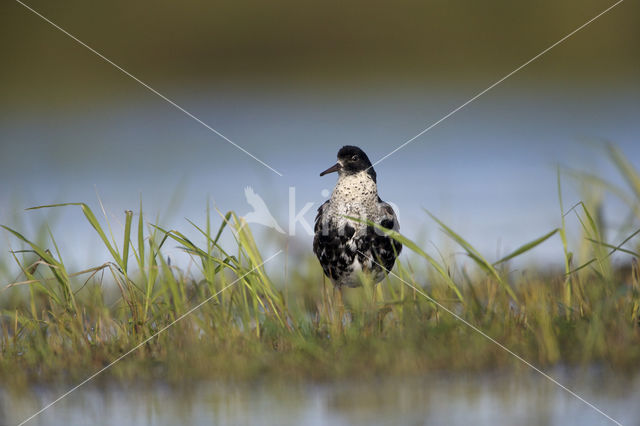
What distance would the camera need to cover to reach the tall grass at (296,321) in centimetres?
495

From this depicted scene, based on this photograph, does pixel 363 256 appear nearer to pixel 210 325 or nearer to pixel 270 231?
pixel 270 231

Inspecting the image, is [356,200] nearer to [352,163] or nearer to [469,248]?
[352,163]

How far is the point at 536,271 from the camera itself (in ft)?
22.3

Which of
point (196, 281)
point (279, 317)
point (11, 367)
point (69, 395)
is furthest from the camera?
point (196, 281)

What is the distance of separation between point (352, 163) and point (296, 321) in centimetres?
224

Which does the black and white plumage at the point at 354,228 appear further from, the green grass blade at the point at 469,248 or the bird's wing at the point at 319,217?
the green grass blade at the point at 469,248

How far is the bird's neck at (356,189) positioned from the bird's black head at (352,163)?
6 centimetres

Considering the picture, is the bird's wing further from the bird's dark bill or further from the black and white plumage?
the bird's dark bill

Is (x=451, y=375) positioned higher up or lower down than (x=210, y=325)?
lower down

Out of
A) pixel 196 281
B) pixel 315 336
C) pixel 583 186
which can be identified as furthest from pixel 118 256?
pixel 583 186

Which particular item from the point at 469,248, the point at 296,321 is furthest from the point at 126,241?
the point at 469,248

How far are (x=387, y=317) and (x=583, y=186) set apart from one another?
2165 mm

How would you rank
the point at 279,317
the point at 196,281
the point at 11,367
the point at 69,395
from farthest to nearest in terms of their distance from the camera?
the point at 196,281, the point at 279,317, the point at 11,367, the point at 69,395

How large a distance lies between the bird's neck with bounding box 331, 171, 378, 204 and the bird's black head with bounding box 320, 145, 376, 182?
65 millimetres
